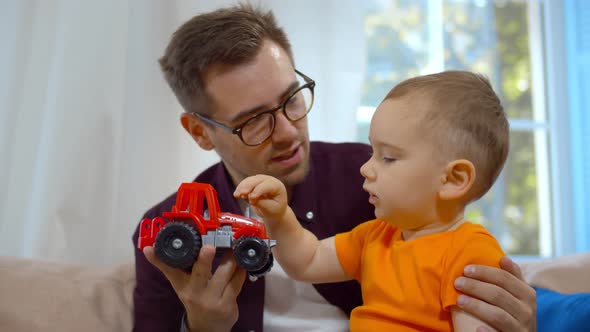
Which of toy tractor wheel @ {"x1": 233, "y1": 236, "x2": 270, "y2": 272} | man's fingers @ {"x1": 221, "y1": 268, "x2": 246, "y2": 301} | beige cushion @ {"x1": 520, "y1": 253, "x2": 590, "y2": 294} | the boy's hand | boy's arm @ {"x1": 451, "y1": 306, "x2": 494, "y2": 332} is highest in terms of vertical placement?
the boy's hand

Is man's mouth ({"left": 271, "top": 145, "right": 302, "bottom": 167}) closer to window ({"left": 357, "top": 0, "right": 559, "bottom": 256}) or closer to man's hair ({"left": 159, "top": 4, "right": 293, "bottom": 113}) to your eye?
man's hair ({"left": 159, "top": 4, "right": 293, "bottom": 113})

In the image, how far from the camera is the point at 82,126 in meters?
1.92

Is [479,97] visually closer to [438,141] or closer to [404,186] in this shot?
[438,141]

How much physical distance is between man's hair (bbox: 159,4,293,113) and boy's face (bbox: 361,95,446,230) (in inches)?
20.8

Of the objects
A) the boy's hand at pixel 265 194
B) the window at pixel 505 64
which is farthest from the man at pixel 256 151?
the window at pixel 505 64

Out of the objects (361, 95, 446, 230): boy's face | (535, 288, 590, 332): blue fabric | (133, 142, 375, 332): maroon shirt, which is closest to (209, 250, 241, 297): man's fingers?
(133, 142, 375, 332): maroon shirt

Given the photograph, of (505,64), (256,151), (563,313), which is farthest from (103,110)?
(505,64)

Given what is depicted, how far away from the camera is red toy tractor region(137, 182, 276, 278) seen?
1.03m

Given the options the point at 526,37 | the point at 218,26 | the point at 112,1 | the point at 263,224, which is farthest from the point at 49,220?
the point at 526,37

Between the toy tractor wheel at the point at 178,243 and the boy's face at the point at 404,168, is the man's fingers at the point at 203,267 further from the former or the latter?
the boy's face at the point at 404,168

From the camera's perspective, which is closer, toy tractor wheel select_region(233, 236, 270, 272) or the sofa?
toy tractor wheel select_region(233, 236, 270, 272)

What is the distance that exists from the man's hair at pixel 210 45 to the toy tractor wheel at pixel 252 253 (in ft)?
1.94

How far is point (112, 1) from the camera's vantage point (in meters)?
1.96

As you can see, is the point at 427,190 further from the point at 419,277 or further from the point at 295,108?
the point at 295,108
